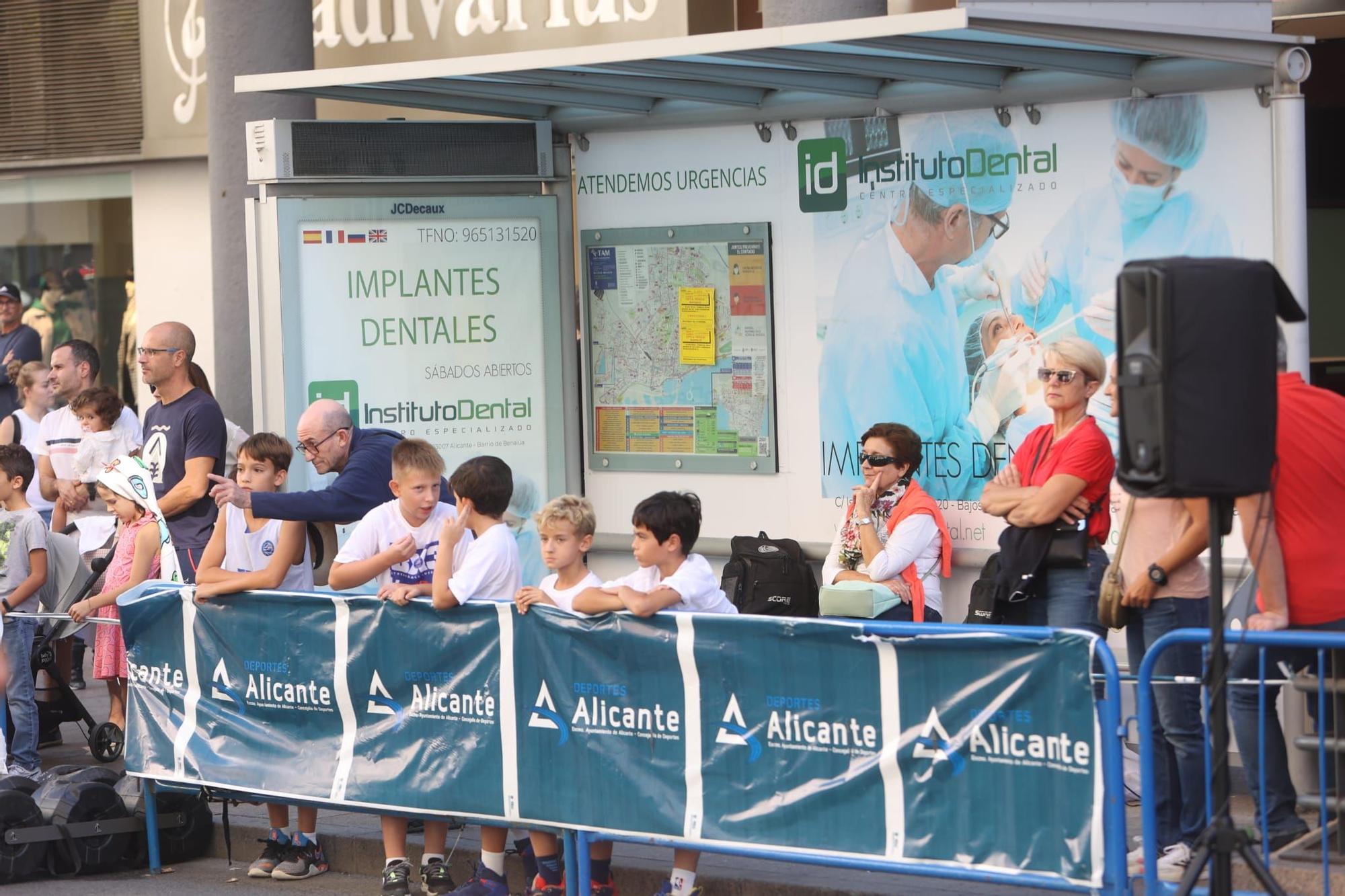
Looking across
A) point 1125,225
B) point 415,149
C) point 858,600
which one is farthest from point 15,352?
point 1125,225

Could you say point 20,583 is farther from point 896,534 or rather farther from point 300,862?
point 896,534

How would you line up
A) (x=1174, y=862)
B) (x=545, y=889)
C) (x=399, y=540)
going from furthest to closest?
(x=399, y=540) < (x=545, y=889) < (x=1174, y=862)

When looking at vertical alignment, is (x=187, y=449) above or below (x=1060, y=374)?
below

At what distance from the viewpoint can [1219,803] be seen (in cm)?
538

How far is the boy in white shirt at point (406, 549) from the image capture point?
7.37 metres

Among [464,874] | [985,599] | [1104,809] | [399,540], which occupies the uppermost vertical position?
[399,540]

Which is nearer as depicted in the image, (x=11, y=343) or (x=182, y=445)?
(x=182, y=445)

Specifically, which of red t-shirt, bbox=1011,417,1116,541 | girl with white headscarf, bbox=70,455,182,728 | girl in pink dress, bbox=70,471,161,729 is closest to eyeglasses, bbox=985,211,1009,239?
red t-shirt, bbox=1011,417,1116,541

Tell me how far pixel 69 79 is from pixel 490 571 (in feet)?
33.0

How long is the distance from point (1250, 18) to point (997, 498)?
6.83ft

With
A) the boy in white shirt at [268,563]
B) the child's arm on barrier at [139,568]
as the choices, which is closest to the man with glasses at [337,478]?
the boy in white shirt at [268,563]

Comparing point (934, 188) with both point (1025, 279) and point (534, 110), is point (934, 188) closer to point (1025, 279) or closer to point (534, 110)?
point (1025, 279)

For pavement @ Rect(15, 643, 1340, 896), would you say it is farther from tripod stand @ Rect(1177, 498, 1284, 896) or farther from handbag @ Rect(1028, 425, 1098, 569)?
handbag @ Rect(1028, 425, 1098, 569)

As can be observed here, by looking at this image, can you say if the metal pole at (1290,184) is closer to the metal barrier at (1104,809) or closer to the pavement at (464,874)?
the pavement at (464,874)
